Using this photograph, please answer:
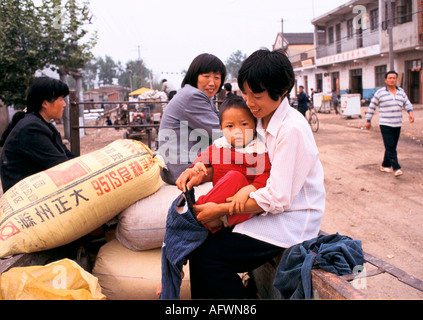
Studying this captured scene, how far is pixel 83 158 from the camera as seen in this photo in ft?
7.03

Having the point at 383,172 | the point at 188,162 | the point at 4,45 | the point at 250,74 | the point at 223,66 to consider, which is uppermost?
the point at 4,45

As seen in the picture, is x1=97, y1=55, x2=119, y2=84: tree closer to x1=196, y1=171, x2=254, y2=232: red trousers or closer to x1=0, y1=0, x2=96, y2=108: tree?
x1=0, y1=0, x2=96, y2=108: tree

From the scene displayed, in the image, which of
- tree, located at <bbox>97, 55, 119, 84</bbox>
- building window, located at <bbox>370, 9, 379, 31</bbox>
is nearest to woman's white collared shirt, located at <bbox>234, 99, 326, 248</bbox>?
building window, located at <bbox>370, 9, 379, 31</bbox>

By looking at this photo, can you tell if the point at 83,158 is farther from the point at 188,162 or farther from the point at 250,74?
the point at 250,74

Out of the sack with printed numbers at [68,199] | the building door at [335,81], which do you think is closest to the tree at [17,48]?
the sack with printed numbers at [68,199]

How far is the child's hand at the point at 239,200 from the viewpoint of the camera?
1529mm

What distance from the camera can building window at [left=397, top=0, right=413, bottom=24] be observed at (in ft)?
65.3

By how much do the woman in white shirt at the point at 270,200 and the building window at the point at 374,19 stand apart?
24488mm

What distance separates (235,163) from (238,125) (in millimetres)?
182
